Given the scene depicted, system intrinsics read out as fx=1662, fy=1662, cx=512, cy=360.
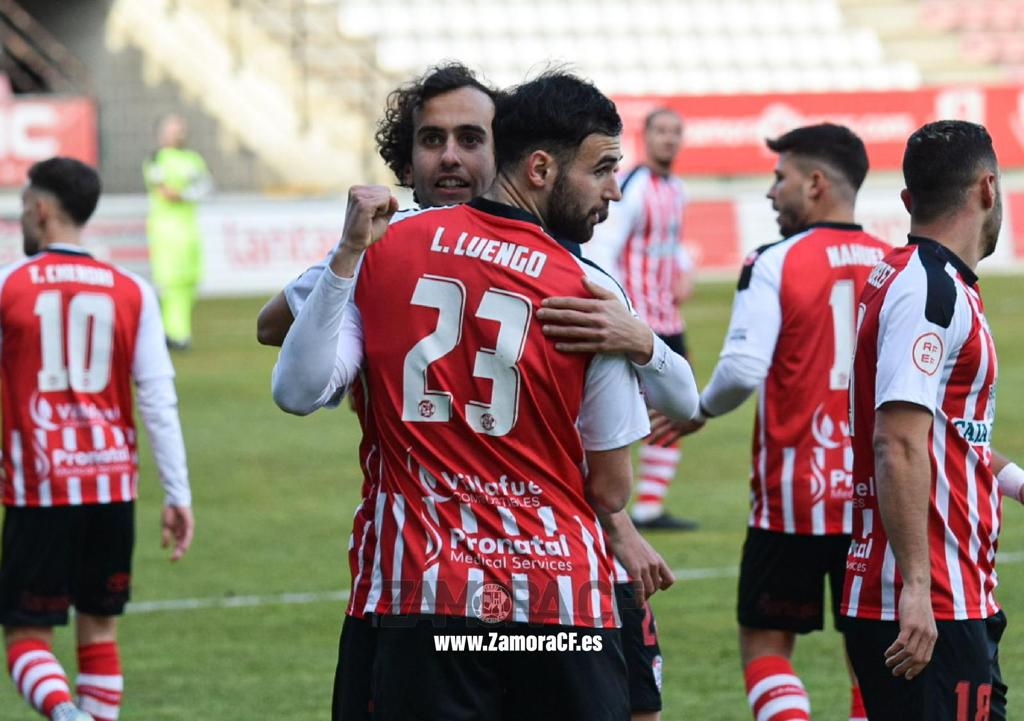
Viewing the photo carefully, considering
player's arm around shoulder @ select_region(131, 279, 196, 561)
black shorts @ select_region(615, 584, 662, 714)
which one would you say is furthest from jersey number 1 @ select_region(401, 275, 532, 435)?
player's arm around shoulder @ select_region(131, 279, 196, 561)

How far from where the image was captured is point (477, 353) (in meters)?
3.45

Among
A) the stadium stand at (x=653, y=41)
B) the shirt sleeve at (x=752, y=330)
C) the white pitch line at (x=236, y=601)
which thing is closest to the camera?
the shirt sleeve at (x=752, y=330)

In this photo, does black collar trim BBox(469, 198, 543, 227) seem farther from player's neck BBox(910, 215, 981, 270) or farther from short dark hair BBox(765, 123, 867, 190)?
short dark hair BBox(765, 123, 867, 190)

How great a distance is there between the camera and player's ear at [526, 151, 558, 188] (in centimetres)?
350

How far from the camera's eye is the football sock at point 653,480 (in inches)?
389

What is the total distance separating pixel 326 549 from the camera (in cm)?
950

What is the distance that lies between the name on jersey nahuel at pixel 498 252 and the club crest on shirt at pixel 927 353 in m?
0.93

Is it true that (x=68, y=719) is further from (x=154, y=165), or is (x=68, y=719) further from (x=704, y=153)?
(x=704, y=153)

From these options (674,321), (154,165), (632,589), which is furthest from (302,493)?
(154,165)

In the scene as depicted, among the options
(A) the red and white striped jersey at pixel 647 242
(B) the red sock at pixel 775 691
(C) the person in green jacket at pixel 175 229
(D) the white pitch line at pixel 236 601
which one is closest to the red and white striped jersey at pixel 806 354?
(B) the red sock at pixel 775 691

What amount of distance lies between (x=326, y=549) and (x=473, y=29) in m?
24.9

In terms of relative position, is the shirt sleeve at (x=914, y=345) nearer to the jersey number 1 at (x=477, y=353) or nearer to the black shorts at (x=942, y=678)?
the black shorts at (x=942, y=678)

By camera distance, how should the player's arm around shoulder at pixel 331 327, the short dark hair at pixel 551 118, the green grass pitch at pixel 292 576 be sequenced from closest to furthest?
1. the player's arm around shoulder at pixel 331 327
2. the short dark hair at pixel 551 118
3. the green grass pitch at pixel 292 576

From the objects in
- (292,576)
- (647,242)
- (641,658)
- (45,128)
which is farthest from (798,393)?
(45,128)
